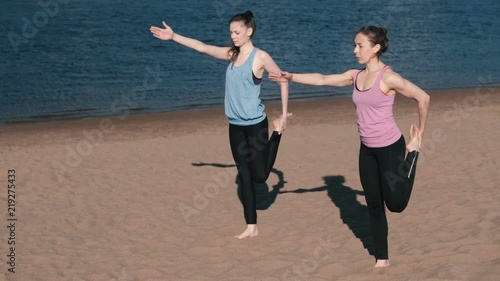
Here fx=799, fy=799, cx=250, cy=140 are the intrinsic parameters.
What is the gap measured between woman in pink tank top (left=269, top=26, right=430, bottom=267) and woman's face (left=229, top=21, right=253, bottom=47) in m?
1.26

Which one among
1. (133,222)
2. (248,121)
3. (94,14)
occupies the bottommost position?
(133,222)

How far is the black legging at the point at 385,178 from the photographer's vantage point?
6.57 meters

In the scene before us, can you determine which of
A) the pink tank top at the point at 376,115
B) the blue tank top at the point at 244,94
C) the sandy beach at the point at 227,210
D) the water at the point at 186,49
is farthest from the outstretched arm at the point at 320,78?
the water at the point at 186,49

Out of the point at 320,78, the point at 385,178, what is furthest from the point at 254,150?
the point at 385,178

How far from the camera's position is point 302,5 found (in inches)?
1818

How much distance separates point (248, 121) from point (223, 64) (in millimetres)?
18433

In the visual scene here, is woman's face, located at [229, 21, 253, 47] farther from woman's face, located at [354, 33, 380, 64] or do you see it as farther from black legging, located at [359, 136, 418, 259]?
black legging, located at [359, 136, 418, 259]

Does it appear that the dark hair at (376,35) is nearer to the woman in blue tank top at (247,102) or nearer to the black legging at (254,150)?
the woman in blue tank top at (247,102)

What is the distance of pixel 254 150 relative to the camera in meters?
7.97

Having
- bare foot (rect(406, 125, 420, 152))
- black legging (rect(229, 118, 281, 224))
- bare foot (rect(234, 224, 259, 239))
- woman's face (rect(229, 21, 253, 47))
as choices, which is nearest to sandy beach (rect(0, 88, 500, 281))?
bare foot (rect(234, 224, 259, 239))

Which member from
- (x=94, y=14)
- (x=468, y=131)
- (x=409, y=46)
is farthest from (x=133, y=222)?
(x=94, y=14)

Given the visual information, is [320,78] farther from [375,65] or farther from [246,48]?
[246,48]

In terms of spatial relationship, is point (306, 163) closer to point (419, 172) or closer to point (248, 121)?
point (419, 172)

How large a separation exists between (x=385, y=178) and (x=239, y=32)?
2.10 metres
